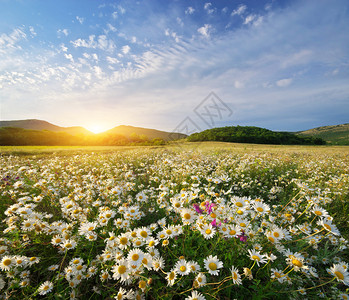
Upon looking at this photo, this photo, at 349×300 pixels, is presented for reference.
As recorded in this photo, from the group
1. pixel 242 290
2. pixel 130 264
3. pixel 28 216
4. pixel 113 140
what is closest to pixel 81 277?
pixel 130 264

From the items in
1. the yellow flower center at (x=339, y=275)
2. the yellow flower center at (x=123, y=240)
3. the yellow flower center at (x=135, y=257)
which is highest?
the yellow flower center at (x=123, y=240)

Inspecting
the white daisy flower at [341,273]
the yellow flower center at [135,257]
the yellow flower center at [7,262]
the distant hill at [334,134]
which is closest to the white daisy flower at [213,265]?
the yellow flower center at [135,257]

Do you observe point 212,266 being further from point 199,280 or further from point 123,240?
point 123,240

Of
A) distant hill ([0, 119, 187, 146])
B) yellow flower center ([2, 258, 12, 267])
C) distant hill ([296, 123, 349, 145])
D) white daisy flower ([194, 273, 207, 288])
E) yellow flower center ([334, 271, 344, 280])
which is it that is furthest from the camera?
distant hill ([296, 123, 349, 145])

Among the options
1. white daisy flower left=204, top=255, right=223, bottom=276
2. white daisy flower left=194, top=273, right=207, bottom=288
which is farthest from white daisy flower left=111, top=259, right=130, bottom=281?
white daisy flower left=204, top=255, right=223, bottom=276

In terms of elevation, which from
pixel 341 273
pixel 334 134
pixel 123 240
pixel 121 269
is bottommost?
pixel 341 273

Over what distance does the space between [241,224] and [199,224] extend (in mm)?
489

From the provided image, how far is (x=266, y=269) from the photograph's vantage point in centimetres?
203

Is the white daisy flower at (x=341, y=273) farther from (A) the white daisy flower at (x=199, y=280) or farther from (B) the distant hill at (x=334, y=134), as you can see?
(B) the distant hill at (x=334, y=134)

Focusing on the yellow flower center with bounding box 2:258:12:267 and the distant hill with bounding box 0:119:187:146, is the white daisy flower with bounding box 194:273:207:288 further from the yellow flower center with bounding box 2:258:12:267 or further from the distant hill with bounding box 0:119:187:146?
the distant hill with bounding box 0:119:187:146

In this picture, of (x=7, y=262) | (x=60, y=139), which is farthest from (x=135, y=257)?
(x=60, y=139)

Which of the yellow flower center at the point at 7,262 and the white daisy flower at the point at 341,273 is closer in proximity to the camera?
the white daisy flower at the point at 341,273

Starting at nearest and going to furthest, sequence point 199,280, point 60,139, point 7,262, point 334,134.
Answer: point 199,280, point 7,262, point 60,139, point 334,134

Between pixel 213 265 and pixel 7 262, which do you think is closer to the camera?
pixel 213 265
